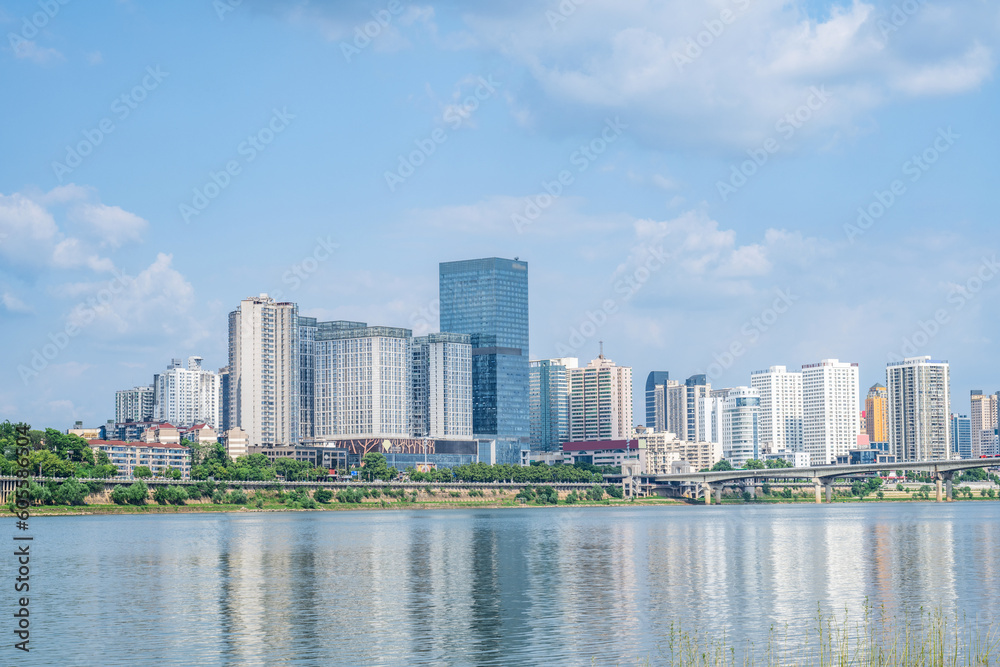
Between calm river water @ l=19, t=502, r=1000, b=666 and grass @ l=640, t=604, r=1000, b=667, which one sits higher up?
grass @ l=640, t=604, r=1000, b=667

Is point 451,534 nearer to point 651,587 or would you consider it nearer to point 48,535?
point 48,535

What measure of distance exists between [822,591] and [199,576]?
4163 centimetres

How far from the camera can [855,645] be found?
51.2 m

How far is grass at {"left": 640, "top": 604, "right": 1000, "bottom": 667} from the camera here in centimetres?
4631

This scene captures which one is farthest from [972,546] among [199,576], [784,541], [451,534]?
[199,576]

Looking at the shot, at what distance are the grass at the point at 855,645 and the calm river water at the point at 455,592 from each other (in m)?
1.64

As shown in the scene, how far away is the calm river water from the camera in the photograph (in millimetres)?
52219

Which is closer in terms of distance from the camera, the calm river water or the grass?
the grass

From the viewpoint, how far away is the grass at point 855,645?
4631 cm

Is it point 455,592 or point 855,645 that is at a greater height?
point 855,645

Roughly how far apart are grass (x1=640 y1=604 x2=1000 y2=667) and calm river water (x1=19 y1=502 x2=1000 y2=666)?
164cm

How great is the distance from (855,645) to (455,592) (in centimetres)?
2760

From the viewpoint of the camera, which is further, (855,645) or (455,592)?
(455,592)

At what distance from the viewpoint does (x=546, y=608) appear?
6419 centimetres
